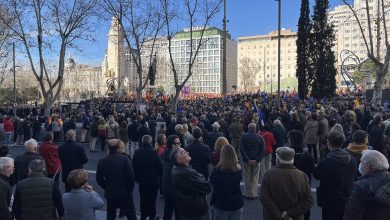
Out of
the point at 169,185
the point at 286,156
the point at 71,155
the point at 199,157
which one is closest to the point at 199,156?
the point at 199,157

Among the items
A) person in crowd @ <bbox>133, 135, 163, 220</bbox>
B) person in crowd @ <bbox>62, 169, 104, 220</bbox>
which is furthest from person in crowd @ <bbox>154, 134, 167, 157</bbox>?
person in crowd @ <bbox>62, 169, 104, 220</bbox>

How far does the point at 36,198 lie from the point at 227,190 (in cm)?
239

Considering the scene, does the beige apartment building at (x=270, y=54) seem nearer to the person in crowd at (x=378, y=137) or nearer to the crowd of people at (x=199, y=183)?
the person in crowd at (x=378, y=137)

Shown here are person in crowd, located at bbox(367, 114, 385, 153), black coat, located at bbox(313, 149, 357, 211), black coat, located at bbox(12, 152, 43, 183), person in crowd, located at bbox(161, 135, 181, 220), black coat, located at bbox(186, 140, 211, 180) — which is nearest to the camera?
black coat, located at bbox(313, 149, 357, 211)

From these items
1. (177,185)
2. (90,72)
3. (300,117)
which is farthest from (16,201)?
(90,72)

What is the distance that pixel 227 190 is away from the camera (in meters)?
5.39

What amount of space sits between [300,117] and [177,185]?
10724mm

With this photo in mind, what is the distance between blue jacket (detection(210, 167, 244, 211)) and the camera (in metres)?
5.39

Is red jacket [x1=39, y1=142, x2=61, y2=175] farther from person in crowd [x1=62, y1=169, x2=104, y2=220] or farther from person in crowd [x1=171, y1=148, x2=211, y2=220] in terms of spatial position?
person in crowd [x1=171, y1=148, x2=211, y2=220]

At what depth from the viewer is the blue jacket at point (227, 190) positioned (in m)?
5.39

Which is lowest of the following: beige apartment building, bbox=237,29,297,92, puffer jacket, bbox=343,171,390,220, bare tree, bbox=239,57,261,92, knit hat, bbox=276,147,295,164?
puffer jacket, bbox=343,171,390,220

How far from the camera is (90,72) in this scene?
366ft

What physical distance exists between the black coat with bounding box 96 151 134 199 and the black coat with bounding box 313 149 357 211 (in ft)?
9.59

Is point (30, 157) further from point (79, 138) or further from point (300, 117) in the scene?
point (79, 138)
